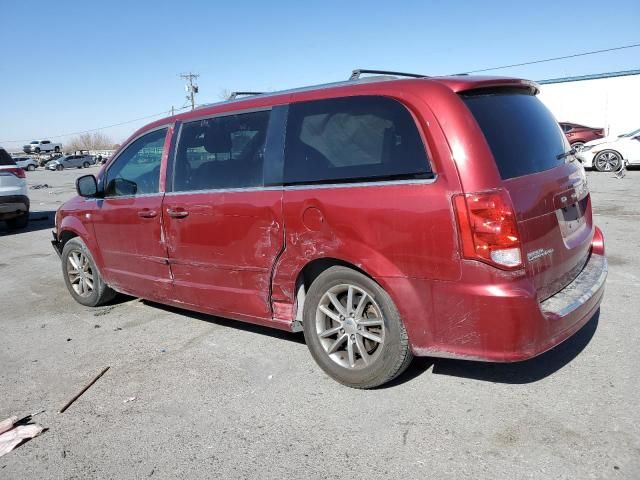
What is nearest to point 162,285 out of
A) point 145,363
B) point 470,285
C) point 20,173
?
point 145,363

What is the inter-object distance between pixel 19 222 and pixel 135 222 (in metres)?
8.88

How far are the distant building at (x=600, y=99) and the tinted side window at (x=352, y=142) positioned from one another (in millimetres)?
33466

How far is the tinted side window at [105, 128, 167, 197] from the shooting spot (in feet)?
15.1

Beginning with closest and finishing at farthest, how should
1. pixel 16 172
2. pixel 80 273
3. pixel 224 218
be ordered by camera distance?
pixel 224 218 → pixel 80 273 → pixel 16 172

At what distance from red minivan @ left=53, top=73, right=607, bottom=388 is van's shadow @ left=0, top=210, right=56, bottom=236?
909cm

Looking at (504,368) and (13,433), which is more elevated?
(13,433)

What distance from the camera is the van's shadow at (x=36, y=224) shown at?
465 inches

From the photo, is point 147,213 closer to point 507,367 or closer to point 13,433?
point 13,433

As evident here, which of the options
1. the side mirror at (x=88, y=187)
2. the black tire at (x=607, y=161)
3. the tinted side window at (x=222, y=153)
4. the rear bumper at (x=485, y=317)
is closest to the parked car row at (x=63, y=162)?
the black tire at (x=607, y=161)

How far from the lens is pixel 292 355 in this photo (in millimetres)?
4000

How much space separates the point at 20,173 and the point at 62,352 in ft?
27.9

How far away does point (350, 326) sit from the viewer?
3.37m

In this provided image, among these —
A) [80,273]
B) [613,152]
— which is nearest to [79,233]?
[80,273]

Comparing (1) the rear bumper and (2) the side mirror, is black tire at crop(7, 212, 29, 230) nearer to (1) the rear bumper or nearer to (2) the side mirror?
(2) the side mirror
